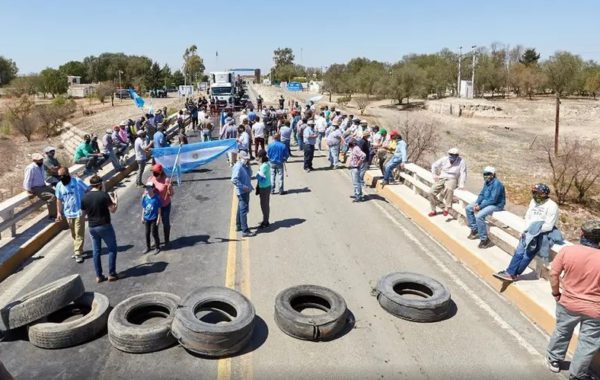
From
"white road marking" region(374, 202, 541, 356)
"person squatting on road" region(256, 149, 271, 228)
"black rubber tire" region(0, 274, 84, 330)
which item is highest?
"person squatting on road" region(256, 149, 271, 228)

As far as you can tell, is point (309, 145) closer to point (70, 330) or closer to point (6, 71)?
point (70, 330)

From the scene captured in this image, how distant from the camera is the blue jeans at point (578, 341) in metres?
5.18

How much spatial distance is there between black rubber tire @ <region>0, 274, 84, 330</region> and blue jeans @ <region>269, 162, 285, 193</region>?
7810mm

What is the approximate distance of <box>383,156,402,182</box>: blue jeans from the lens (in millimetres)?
13875

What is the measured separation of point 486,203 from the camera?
29.1 feet

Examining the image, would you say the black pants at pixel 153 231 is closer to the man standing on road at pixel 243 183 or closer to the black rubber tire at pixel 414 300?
the man standing on road at pixel 243 183

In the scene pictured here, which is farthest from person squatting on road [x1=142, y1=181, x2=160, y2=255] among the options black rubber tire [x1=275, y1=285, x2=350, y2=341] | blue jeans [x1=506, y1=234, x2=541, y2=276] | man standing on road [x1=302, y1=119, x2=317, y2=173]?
man standing on road [x1=302, y1=119, x2=317, y2=173]

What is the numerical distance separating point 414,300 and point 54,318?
5226 millimetres

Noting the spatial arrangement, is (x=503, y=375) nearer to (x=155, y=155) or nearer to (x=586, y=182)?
(x=155, y=155)

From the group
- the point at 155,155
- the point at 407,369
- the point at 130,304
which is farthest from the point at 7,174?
the point at 407,369

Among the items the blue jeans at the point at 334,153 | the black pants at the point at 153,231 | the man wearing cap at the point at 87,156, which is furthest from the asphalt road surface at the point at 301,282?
the blue jeans at the point at 334,153

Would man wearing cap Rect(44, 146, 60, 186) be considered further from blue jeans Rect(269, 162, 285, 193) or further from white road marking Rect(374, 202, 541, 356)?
white road marking Rect(374, 202, 541, 356)

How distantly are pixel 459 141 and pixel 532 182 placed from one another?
54.6ft

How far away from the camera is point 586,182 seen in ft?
65.3
